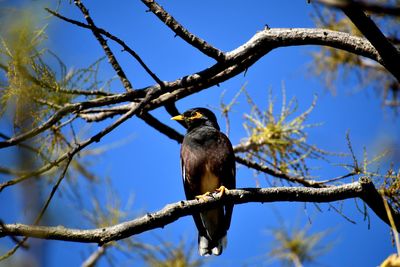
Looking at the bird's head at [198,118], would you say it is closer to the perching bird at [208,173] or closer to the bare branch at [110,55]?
the perching bird at [208,173]

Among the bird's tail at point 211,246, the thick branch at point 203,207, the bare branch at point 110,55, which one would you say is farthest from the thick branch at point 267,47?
the bird's tail at point 211,246

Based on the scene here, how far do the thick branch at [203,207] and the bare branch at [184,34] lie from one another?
838mm

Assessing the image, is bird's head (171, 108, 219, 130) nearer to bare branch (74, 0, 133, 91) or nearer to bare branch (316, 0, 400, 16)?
bare branch (74, 0, 133, 91)

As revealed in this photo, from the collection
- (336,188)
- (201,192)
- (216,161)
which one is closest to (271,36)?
(336,188)

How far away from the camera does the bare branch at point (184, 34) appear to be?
269 centimetres

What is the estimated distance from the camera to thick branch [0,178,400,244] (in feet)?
7.85

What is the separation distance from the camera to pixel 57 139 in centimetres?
388

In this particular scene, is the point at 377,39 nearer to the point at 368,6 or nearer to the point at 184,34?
the point at 184,34

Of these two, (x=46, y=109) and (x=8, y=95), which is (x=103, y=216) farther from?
(x=8, y=95)

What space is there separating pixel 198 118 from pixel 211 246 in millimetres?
1294

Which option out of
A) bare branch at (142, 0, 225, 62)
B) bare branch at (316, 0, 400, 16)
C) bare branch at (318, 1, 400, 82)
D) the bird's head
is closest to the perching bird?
the bird's head

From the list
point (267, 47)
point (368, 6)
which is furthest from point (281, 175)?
point (368, 6)

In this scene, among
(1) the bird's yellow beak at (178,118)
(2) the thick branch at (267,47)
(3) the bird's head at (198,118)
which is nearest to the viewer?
(2) the thick branch at (267,47)

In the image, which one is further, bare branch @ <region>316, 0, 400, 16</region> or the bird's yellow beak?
the bird's yellow beak
